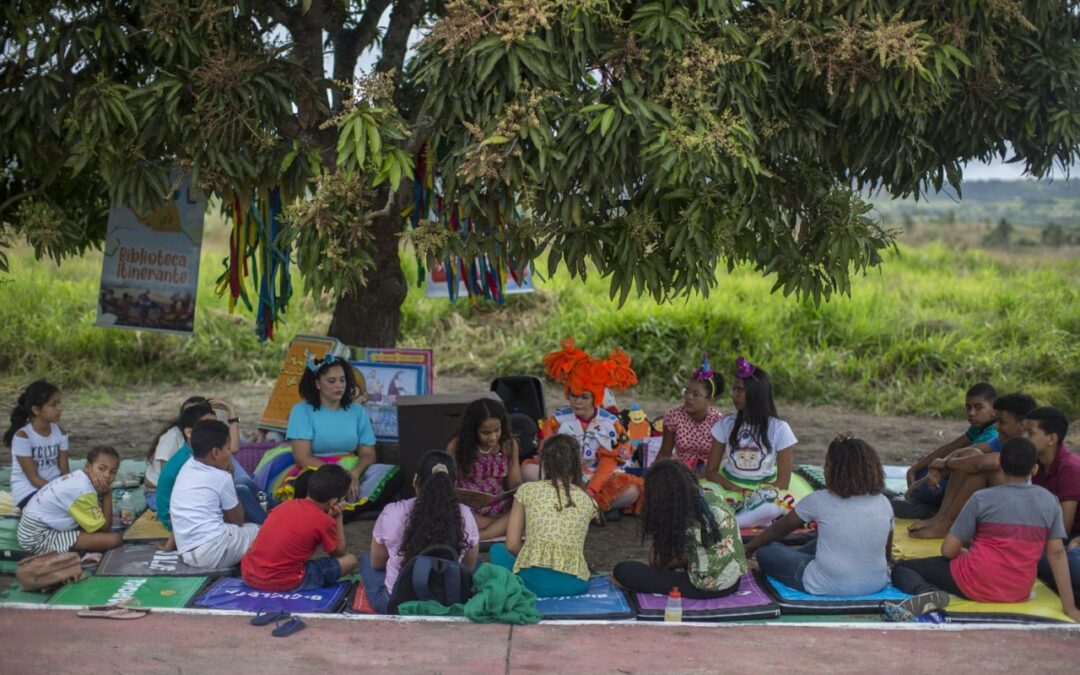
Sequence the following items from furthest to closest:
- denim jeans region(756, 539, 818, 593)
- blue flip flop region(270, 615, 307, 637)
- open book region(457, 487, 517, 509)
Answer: open book region(457, 487, 517, 509) → denim jeans region(756, 539, 818, 593) → blue flip flop region(270, 615, 307, 637)

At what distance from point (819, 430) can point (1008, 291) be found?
443cm

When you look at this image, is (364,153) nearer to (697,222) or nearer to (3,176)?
(697,222)

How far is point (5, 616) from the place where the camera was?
566 cm

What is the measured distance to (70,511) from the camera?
6.51 metres

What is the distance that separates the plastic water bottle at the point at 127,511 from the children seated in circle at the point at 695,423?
334cm

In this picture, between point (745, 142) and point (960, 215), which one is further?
point (960, 215)

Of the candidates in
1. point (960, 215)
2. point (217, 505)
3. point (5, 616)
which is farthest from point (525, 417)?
point (960, 215)

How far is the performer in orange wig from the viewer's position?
770cm

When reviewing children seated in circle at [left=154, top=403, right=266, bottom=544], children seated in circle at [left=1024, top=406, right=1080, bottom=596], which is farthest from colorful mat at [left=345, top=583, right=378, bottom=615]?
children seated in circle at [left=1024, top=406, right=1080, bottom=596]

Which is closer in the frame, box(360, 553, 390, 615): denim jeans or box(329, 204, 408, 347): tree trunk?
box(360, 553, 390, 615): denim jeans

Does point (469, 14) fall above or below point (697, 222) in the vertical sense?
above

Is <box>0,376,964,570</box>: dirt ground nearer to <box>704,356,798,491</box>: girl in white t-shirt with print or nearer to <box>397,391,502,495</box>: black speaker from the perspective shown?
<box>397,391,502,495</box>: black speaker

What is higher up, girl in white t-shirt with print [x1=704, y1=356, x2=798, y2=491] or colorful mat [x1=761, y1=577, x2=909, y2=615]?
girl in white t-shirt with print [x1=704, y1=356, x2=798, y2=491]

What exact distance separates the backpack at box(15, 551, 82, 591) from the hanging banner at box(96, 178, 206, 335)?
2.85m
